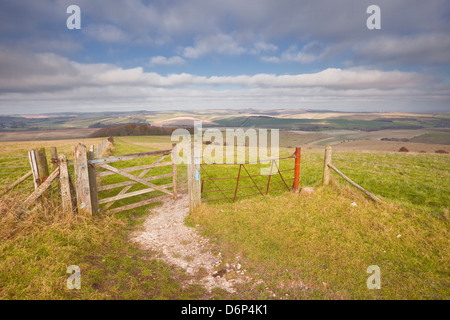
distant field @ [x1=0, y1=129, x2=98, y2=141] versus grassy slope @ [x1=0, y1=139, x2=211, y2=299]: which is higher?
distant field @ [x1=0, y1=129, x2=98, y2=141]

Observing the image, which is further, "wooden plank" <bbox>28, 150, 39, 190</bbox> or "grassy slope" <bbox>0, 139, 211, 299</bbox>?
"wooden plank" <bbox>28, 150, 39, 190</bbox>

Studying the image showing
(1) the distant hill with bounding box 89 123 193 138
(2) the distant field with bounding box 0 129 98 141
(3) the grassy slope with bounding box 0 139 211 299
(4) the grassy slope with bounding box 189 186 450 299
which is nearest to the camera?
(3) the grassy slope with bounding box 0 139 211 299

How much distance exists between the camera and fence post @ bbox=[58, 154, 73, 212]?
6.18 m

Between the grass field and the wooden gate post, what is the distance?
478 millimetres

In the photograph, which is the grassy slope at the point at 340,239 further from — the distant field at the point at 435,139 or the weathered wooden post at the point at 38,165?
the distant field at the point at 435,139

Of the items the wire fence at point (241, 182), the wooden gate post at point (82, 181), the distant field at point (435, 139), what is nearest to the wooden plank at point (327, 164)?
the wire fence at point (241, 182)

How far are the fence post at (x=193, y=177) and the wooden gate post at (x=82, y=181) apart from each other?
10.4 ft

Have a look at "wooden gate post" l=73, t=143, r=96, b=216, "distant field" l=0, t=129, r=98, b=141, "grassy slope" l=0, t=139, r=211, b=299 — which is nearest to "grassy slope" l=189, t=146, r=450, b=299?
"grassy slope" l=0, t=139, r=211, b=299

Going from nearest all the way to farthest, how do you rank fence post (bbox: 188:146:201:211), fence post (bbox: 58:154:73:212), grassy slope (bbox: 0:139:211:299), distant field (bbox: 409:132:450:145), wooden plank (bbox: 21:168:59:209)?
grassy slope (bbox: 0:139:211:299) → wooden plank (bbox: 21:168:59:209) → fence post (bbox: 58:154:73:212) → fence post (bbox: 188:146:201:211) → distant field (bbox: 409:132:450:145)

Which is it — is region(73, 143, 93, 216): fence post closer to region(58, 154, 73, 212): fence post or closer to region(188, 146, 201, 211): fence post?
region(58, 154, 73, 212): fence post

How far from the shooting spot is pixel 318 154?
20781 mm

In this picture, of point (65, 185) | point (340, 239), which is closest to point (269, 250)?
point (340, 239)

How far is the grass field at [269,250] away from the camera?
4262mm

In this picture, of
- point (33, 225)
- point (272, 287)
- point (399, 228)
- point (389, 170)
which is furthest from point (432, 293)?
point (389, 170)
